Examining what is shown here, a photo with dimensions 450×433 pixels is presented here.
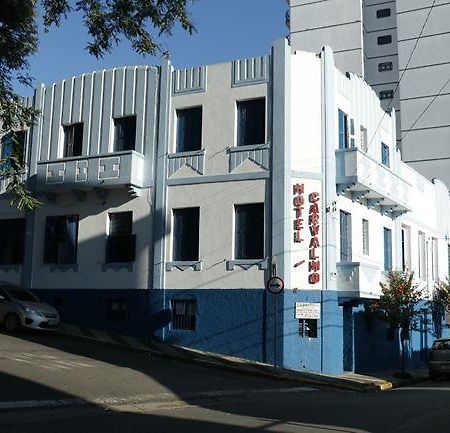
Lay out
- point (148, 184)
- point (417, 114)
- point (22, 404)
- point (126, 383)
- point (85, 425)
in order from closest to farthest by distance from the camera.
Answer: point (85, 425)
point (22, 404)
point (126, 383)
point (148, 184)
point (417, 114)

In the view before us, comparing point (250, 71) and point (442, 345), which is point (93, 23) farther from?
point (442, 345)

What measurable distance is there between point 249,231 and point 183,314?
3.57 metres

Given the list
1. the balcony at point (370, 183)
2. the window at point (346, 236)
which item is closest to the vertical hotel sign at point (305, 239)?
the balcony at point (370, 183)

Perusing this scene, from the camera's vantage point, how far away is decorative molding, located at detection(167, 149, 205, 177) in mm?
21844

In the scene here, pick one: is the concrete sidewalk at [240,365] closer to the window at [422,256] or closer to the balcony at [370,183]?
the balcony at [370,183]

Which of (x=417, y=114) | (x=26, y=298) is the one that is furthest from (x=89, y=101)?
(x=417, y=114)

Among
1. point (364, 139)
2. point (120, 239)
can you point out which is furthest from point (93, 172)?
point (364, 139)

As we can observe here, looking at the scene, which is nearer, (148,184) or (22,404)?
(22,404)

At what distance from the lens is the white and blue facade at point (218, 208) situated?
20469 mm

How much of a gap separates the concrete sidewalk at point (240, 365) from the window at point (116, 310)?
1.98 feet

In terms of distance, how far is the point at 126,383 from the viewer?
1457 centimetres

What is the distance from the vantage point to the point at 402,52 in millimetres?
54406

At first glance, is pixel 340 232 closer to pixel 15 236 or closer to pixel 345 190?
pixel 345 190

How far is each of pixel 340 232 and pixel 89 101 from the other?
33.8ft
